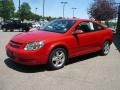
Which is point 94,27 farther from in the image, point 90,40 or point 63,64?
point 63,64

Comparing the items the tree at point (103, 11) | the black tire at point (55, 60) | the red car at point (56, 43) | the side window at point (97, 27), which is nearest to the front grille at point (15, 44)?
the red car at point (56, 43)

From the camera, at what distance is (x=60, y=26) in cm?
816

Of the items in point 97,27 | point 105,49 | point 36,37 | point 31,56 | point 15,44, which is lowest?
point 105,49

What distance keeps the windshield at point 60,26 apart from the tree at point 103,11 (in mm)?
37075

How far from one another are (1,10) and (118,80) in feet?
256

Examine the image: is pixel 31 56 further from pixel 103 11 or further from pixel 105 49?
pixel 103 11

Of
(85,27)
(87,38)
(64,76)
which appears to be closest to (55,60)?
(64,76)

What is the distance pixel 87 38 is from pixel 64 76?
7.67 feet

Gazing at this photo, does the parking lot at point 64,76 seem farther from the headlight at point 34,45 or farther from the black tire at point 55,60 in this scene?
the headlight at point 34,45

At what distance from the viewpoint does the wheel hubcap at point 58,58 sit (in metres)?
7.28

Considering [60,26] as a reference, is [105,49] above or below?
below

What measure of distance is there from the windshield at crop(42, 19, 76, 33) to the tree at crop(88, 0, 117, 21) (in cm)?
3708

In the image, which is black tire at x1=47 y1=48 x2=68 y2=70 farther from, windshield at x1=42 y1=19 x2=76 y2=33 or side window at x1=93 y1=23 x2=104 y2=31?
side window at x1=93 y1=23 x2=104 y2=31

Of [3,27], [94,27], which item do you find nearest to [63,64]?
[94,27]
